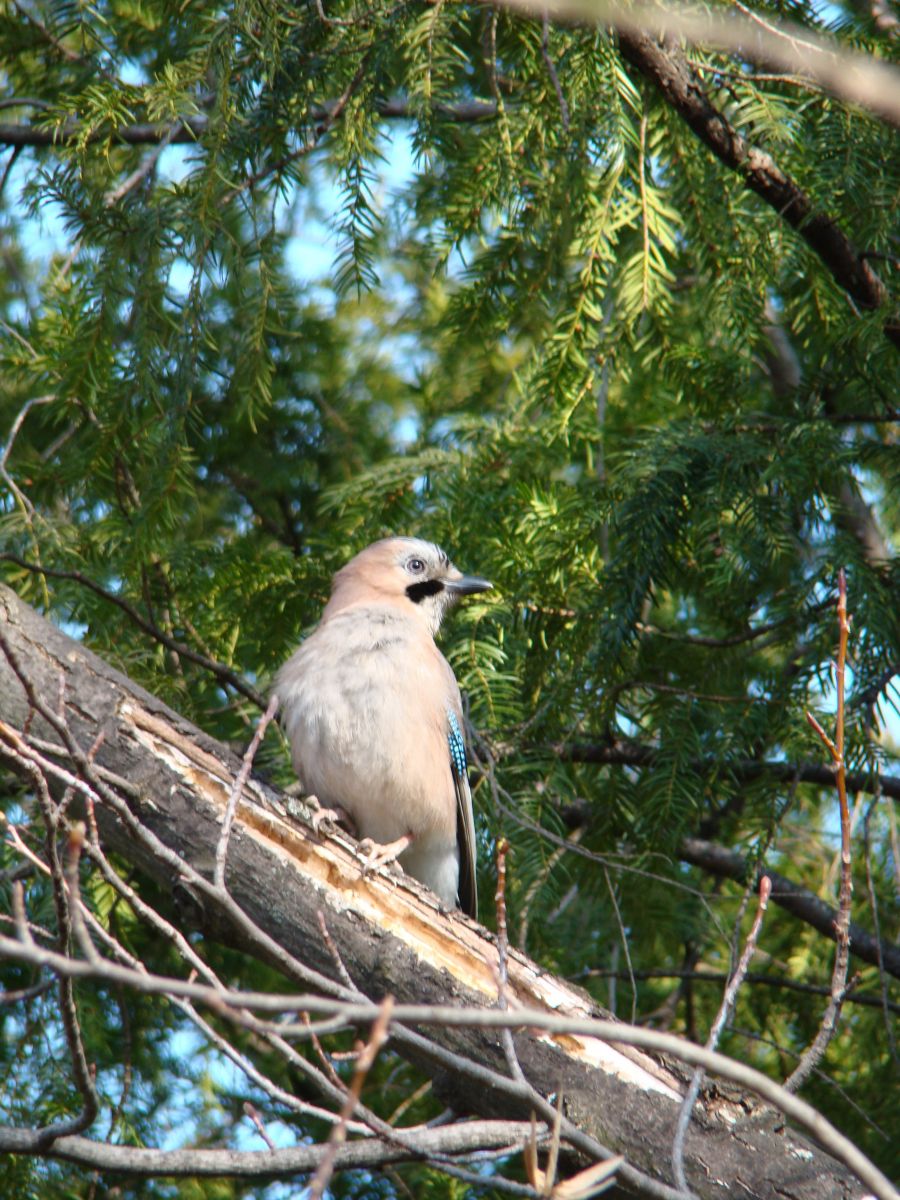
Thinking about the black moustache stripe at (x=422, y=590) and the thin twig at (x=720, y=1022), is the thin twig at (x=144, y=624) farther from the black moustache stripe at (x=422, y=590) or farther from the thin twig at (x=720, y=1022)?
the thin twig at (x=720, y=1022)

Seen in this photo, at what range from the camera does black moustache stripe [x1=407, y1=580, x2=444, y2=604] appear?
16.9 ft

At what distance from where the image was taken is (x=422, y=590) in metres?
5.20

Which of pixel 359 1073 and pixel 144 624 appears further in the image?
pixel 144 624

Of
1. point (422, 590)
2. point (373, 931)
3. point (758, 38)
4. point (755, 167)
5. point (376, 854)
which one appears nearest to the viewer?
point (758, 38)

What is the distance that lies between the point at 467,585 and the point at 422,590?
1.21 feet

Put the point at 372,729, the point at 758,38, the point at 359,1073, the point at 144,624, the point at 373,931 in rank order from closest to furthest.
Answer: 1. the point at 359,1073
2. the point at 758,38
3. the point at 373,931
4. the point at 144,624
5. the point at 372,729

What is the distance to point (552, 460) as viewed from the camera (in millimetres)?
4785

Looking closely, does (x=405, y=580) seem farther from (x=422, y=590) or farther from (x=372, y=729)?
(x=372, y=729)

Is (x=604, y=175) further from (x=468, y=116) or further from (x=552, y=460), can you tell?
(x=468, y=116)

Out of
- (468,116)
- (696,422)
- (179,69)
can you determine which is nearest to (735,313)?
(696,422)

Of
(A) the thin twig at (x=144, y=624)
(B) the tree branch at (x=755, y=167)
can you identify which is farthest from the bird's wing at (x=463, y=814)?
(B) the tree branch at (x=755, y=167)

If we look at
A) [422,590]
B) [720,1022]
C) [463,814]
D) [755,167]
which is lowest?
[720,1022]

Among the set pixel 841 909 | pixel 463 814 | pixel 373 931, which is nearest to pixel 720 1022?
pixel 841 909

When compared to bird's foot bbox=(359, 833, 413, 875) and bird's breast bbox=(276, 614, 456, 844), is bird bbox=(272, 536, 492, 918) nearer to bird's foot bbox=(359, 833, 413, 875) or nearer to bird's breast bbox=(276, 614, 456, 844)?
bird's breast bbox=(276, 614, 456, 844)
